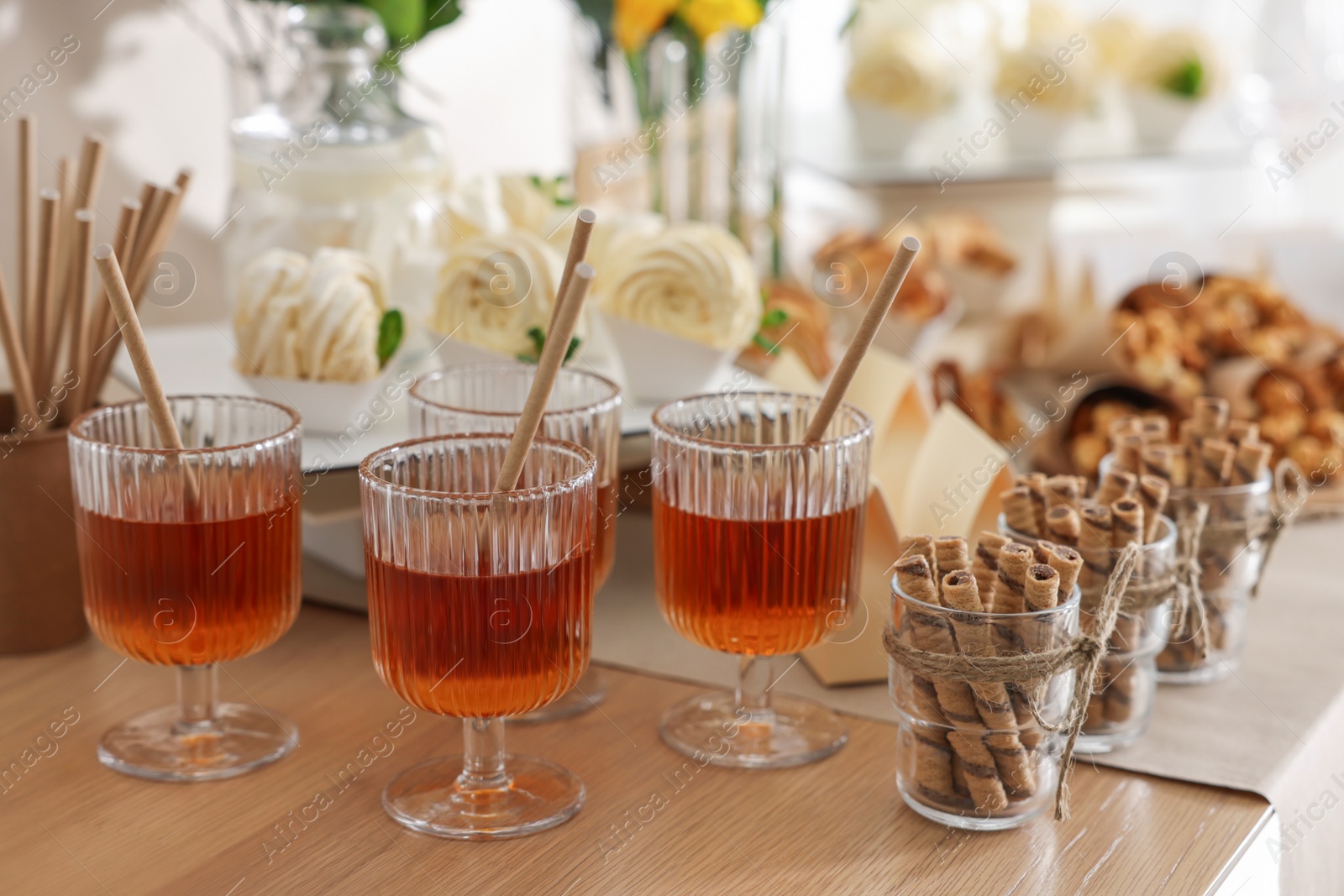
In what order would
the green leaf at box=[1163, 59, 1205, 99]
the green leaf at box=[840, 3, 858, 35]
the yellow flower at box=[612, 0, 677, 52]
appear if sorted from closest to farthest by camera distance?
the yellow flower at box=[612, 0, 677, 52] < the green leaf at box=[840, 3, 858, 35] < the green leaf at box=[1163, 59, 1205, 99]

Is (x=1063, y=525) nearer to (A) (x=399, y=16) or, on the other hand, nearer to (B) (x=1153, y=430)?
(B) (x=1153, y=430)

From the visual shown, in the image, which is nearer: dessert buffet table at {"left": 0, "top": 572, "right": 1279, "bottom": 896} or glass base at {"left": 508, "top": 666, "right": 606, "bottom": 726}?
dessert buffet table at {"left": 0, "top": 572, "right": 1279, "bottom": 896}

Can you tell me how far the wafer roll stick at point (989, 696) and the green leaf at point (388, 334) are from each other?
507mm

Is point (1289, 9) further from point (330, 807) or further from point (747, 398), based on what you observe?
point (330, 807)

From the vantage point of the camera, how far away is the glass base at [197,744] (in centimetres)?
84

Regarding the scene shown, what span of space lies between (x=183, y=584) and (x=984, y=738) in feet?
1.59

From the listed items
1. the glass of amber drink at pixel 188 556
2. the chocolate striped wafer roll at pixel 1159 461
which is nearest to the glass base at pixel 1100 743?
the chocolate striped wafer roll at pixel 1159 461

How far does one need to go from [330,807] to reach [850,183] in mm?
1309

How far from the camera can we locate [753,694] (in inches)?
36.5

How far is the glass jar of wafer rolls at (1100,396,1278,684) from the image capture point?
3.23ft

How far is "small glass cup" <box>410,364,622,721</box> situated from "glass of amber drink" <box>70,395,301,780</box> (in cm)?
11

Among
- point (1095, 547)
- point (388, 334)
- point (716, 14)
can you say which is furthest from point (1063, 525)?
point (716, 14)

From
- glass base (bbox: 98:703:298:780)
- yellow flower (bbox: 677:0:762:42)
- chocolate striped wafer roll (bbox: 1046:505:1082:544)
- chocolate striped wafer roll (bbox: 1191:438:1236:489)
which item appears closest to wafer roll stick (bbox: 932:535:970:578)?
chocolate striped wafer roll (bbox: 1046:505:1082:544)

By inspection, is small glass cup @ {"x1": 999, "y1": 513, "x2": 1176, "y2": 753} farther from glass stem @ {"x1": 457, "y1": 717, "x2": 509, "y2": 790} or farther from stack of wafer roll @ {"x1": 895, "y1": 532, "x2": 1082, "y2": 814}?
glass stem @ {"x1": 457, "y1": 717, "x2": 509, "y2": 790}
